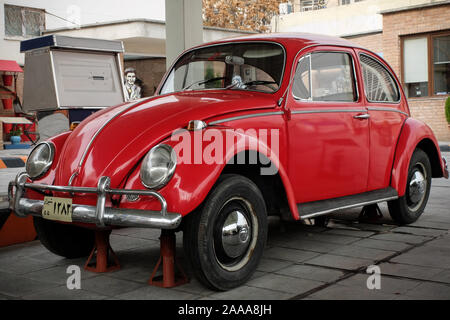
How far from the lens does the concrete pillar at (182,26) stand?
7.27 metres

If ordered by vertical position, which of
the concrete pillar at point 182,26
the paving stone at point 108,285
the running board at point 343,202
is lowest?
the paving stone at point 108,285

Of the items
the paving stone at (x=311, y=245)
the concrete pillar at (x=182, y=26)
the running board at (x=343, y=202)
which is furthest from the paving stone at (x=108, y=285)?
the concrete pillar at (x=182, y=26)

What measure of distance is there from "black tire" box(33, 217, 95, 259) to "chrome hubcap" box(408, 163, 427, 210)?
3.29 metres

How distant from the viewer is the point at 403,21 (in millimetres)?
19297

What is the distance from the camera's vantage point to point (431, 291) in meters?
3.78

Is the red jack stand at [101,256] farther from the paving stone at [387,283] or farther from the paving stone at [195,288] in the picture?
the paving stone at [387,283]

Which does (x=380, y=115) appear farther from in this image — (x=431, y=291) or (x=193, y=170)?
(x=193, y=170)

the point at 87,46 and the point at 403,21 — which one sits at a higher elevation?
the point at 403,21

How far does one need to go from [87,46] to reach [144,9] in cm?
2219

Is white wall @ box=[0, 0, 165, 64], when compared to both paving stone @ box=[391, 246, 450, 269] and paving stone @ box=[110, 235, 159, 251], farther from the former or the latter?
paving stone @ box=[391, 246, 450, 269]

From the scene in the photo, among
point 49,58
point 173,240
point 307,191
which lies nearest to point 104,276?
point 173,240

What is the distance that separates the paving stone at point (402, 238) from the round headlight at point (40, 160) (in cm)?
302
